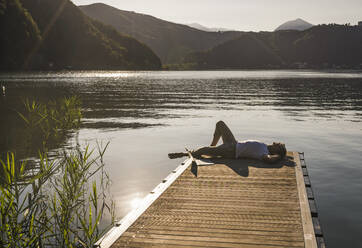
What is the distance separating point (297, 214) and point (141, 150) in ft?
31.1

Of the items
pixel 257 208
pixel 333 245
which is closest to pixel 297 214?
pixel 257 208

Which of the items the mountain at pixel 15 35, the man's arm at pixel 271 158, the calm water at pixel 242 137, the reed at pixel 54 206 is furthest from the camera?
the mountain at pixel 15 35

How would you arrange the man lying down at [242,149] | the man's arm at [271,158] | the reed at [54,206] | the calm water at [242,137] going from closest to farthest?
the reed at [54,206]
the calm water at [242,137]
the man's arm at [271,158]
the man lying down at [242,149]

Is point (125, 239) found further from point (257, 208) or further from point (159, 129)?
point (159, 129)

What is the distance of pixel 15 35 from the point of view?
569ft

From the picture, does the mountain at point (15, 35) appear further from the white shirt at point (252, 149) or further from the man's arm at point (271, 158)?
the man's arm at point (271, 158)

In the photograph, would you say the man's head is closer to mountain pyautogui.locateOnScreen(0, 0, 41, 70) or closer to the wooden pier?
the wooden pier

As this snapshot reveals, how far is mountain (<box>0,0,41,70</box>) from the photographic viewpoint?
166250 mm

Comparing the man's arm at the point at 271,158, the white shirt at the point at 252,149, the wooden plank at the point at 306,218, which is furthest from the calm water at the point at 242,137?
the white shirt at the point at 252,149

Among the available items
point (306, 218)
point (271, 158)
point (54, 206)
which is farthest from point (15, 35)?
point (306, 218)

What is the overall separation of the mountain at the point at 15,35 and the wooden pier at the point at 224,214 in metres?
175

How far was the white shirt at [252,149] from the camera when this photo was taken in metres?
10.6

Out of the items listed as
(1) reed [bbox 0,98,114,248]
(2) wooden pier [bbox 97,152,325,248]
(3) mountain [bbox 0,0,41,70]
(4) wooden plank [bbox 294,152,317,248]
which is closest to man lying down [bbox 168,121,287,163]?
(2) wooden pier [bbox 97,152,325,248]

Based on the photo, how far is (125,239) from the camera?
5535mm
